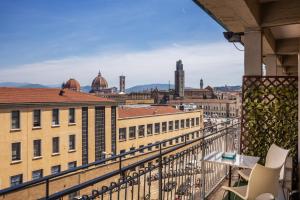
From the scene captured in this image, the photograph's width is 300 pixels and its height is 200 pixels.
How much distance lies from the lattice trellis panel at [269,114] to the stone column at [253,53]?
0.92 feet

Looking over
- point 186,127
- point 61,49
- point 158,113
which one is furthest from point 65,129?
point 61,49

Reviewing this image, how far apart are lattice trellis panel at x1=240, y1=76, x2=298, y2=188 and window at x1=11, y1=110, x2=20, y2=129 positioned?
76.1 ft

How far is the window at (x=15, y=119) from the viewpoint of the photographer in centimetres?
2511

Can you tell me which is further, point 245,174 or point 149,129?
point 149,129

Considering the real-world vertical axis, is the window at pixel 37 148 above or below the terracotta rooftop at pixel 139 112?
below

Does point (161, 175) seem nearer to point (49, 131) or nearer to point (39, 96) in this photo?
point (49, 131)

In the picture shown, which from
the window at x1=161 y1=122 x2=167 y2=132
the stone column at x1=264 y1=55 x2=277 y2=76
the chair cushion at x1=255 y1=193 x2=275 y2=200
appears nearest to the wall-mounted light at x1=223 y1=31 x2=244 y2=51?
the stone column at x1=264 y1=55 x2=277 y2=76

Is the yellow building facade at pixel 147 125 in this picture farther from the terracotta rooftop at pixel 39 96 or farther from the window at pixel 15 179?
the window at pixel 15 179

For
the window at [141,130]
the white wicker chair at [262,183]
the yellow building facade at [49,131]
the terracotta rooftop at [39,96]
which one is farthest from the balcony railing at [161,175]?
the window at [141,130]

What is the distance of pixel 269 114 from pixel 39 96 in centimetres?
2601

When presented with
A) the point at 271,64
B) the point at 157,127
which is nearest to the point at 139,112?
the point at 157,127

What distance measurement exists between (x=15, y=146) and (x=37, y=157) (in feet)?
7.12

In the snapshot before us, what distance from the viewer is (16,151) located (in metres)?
25.2

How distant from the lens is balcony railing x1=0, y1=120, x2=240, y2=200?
6.28ft
